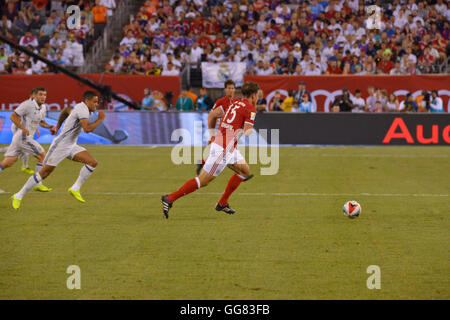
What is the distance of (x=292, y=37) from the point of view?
94.1 ft

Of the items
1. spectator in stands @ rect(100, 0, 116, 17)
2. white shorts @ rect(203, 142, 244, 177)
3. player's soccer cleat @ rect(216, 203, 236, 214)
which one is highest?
spectator in stands @ rect(100, 0, 116, 17)

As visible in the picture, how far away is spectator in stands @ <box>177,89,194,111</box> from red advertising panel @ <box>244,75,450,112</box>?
263 centimetres

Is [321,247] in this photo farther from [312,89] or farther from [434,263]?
[312,89]

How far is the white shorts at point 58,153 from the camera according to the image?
11.8 m

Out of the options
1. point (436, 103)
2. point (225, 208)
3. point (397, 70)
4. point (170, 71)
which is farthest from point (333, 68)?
point (225, 208)

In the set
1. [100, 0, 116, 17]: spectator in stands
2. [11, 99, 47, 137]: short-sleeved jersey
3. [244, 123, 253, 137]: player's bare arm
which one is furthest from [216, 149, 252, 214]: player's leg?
[100, 0, 116, 17]: spectator in stands

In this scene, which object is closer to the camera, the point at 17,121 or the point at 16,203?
the point at 16,203

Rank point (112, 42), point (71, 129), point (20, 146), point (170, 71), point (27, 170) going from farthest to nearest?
point (112, 42), point (170, 71), point (27, 170), point (20, 146), point (71, 129)

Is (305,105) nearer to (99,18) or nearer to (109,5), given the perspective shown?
(99,18)

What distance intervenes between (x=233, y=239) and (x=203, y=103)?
1615cm

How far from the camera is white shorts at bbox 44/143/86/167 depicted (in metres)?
11.8

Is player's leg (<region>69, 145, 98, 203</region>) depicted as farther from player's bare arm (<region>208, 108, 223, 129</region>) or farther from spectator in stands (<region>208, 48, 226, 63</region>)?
spectator in stands (<region>208, 48, 226, 63</region>)

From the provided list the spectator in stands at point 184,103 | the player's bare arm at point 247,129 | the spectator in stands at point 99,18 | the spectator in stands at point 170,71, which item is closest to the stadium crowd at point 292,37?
the spectator in stands at point 170,71

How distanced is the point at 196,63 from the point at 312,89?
4984 millimetres
